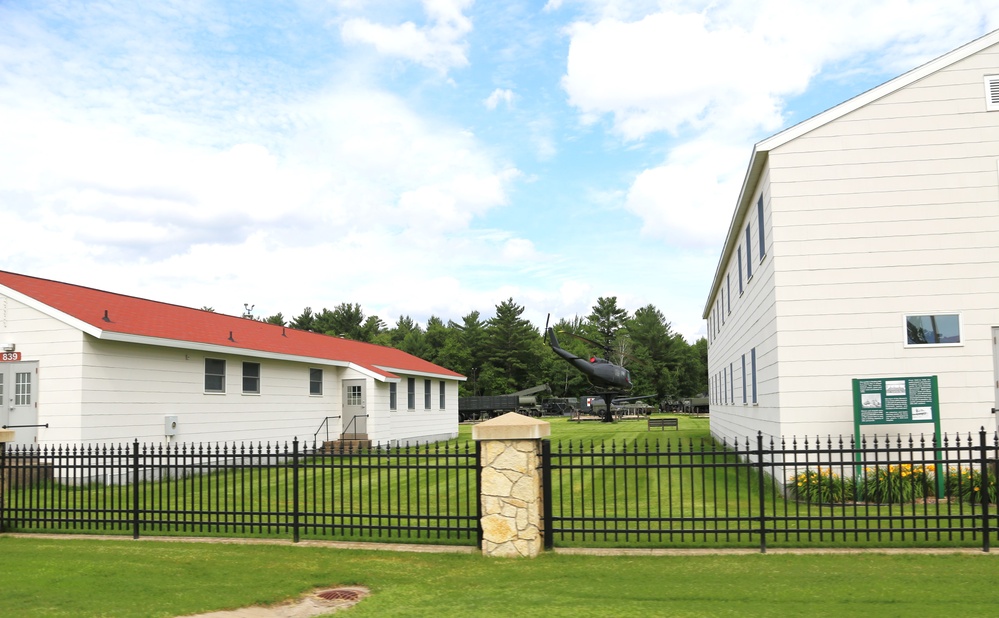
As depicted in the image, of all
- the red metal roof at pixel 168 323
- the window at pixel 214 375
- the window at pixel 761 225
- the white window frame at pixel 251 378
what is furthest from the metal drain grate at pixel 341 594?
the white window frame at pixel 251 378

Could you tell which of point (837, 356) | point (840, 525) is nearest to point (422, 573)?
point (840, 525)

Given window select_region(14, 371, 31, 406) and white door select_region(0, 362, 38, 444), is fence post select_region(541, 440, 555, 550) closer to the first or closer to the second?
white door select_region(0, 362, 38, 444)

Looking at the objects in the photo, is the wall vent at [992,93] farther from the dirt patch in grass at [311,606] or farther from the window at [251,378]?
the window at [251,378]

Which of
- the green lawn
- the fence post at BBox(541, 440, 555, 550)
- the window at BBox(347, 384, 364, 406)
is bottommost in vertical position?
the green lawn

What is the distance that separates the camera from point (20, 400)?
16.5 metres

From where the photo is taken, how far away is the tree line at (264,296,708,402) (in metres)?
81.2

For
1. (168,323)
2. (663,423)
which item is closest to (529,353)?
(663,423)

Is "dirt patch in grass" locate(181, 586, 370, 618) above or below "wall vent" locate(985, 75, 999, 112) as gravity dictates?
below

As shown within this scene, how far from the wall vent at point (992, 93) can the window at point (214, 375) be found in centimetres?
1741

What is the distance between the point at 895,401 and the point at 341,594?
28.8 feet

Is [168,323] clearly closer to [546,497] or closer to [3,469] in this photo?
[3,469]

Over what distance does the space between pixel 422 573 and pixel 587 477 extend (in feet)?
32.2

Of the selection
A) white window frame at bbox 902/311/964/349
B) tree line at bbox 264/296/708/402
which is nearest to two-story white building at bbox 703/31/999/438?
white window frame at bbox 902/311/964/349

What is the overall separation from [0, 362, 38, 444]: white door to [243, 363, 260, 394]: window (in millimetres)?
5833
